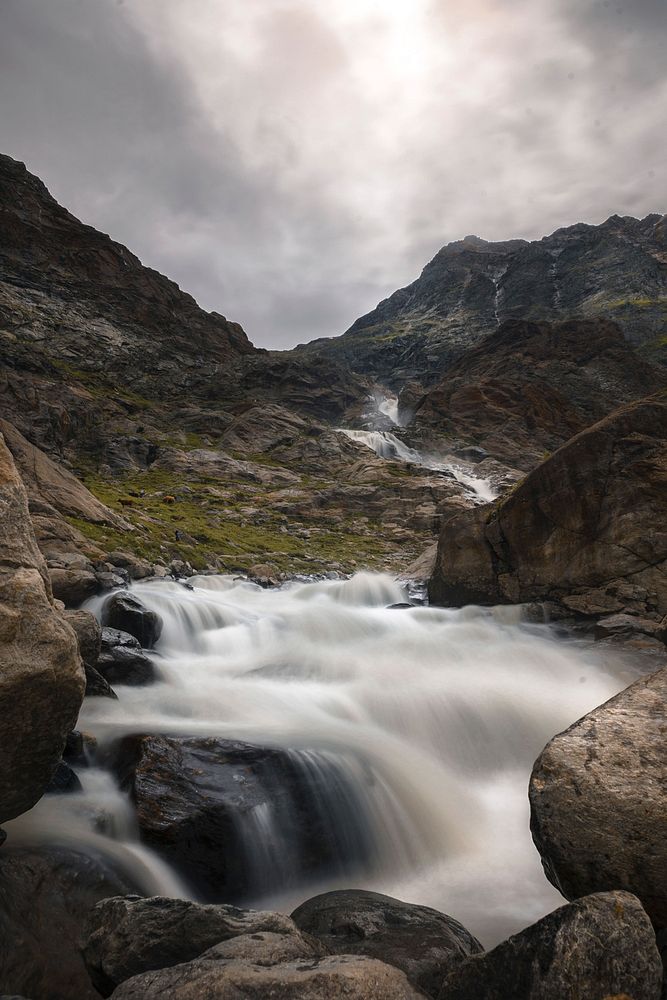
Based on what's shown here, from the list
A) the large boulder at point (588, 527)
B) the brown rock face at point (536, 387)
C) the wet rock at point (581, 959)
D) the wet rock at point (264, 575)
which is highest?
the brown rock face at point (536, 387)

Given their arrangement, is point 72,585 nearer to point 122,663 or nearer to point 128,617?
point 128,617

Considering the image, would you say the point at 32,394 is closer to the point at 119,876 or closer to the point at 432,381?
the point at 119,876

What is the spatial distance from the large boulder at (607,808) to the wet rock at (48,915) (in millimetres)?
4327

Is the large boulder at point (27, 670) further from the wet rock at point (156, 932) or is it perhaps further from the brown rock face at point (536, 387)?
the brown rock face at point (536, 387)

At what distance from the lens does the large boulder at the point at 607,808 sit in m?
4.33

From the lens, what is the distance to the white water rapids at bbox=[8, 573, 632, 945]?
698 centimetres

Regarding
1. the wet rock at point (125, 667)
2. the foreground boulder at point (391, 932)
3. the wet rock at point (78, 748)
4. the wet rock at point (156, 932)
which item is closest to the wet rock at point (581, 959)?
the foreground boulder at point (391, 932)

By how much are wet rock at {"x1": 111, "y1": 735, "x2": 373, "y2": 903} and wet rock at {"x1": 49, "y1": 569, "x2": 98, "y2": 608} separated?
7.07m

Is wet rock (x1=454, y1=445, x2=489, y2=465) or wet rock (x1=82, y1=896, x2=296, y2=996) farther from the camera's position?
wet rock (x1=454, y1=445, x2=489, y2=465)

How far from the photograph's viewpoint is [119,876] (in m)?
5.94

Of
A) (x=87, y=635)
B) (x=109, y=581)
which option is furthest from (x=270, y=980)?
(x=109, y=581)

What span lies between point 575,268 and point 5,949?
9242 inches

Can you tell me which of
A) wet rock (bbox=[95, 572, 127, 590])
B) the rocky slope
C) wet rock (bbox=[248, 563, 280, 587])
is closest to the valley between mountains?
wet rock (bbox=[248, 563, 280, 587])

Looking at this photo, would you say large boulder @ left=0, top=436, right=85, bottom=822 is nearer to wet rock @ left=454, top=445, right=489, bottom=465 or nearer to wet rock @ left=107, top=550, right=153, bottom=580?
wet rock @ left=107, top=550, right=153, bottom=580
